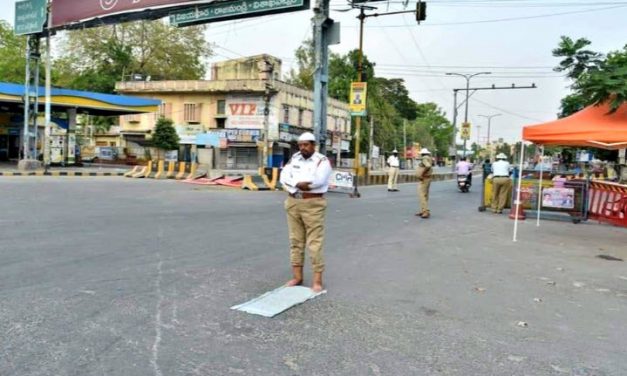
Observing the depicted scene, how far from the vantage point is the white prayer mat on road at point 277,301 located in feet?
16.9

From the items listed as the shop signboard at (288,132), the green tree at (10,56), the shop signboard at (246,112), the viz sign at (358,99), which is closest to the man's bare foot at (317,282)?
the viz sign at (358,99)

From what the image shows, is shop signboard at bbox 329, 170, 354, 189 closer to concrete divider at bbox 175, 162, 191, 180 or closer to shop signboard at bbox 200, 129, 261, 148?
concrete divider at bbox 175, 162, 191, 180

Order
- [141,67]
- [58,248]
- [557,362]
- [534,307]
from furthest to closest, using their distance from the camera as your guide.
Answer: [141,67], [58,248], [534,307], [557,362]

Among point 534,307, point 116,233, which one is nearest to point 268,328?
point 534,307

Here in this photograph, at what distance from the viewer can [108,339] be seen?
4.27 metres

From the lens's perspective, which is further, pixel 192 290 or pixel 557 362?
pixel 192 290

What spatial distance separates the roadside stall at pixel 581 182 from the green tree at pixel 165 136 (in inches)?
1320

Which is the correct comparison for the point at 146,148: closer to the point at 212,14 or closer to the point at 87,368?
the point at 212,14

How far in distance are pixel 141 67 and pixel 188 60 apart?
500 cm

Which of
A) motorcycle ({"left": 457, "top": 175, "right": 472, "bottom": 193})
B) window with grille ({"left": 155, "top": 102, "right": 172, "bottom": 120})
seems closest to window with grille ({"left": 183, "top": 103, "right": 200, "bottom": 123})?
window with grille ({"left": 155, "top": 102, "right": 172, "bottom": 120})

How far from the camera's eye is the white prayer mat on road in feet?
16.9

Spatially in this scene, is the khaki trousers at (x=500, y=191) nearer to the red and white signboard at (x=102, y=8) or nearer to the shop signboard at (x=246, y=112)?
the red and white signboard at (x=102, y=8)

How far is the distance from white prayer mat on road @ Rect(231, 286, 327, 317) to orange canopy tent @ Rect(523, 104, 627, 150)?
6594 millimetres

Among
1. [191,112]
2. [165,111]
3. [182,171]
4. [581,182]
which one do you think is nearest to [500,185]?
[581,182]
